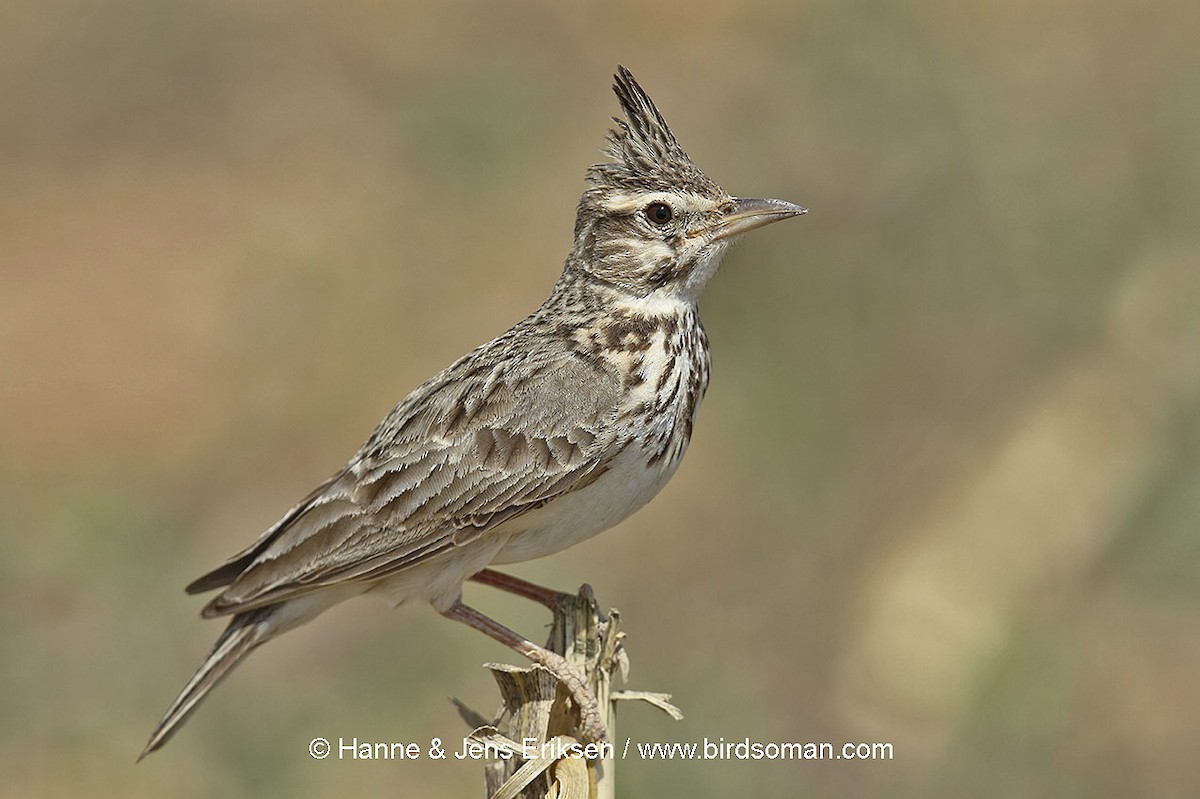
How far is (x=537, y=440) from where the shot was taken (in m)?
5.05

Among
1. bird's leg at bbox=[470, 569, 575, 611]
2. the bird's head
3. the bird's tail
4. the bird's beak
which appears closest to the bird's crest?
the bird's head

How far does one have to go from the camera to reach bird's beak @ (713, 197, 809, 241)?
518 centimetres

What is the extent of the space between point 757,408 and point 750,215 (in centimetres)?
535

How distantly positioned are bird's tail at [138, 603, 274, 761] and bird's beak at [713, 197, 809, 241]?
2.06 metres

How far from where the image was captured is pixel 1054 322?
10.7m

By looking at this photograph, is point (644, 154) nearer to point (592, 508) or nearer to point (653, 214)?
point (653, 214)

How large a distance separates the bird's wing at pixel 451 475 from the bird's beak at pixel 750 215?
67 cm

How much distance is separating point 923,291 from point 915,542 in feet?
7.29

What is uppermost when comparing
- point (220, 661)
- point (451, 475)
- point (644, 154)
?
point (644, 154)

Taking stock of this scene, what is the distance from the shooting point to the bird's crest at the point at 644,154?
5.37m

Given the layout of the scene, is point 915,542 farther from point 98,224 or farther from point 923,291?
point 98,224

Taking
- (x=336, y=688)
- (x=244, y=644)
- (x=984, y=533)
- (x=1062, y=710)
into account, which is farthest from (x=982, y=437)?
(x=244, y=644)

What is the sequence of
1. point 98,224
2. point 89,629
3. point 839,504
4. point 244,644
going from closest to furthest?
point 244,644 → point 89,629 → point 839,504 → point 98,224

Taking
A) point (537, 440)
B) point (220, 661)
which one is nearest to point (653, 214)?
point (537, 440)
